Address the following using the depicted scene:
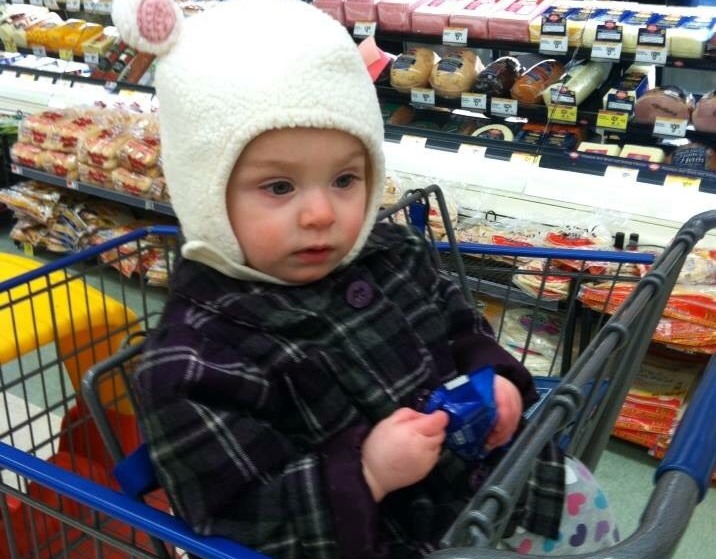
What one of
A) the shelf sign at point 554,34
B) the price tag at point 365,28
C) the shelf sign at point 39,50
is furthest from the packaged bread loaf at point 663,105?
the shelf sign at point 39,50

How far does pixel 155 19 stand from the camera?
928 millimetres

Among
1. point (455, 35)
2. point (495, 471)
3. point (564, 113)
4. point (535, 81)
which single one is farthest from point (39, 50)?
point (495, 471)

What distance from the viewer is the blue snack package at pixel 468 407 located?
34.4 inches

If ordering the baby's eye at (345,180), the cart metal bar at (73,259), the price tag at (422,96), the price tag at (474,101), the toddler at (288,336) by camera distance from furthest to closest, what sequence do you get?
the price tag at (422,96), the price tag at (474,101), the cart metal bar at (73,259), the baby's eye at (345,180), the toddler at (288,336)

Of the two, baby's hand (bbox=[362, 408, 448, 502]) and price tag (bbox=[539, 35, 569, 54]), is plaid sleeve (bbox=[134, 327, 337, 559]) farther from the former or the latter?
price tag (bbox=[539, 35, 569, 54])

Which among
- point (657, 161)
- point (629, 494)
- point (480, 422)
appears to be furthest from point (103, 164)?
point (480, 422)

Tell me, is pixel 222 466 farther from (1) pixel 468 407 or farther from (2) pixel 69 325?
(2) pixel 69 325

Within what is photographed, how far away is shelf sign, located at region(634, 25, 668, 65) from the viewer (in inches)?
92.5

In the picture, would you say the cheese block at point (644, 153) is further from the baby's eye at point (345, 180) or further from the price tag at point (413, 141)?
the baby's eye at point (345, 180)

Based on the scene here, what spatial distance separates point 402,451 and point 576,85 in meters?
2.13

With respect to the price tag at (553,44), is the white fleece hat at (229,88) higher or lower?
lower

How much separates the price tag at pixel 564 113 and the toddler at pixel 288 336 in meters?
1.81

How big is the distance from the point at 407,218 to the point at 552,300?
77 centimetres

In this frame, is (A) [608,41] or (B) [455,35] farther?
(B) [455,35]
